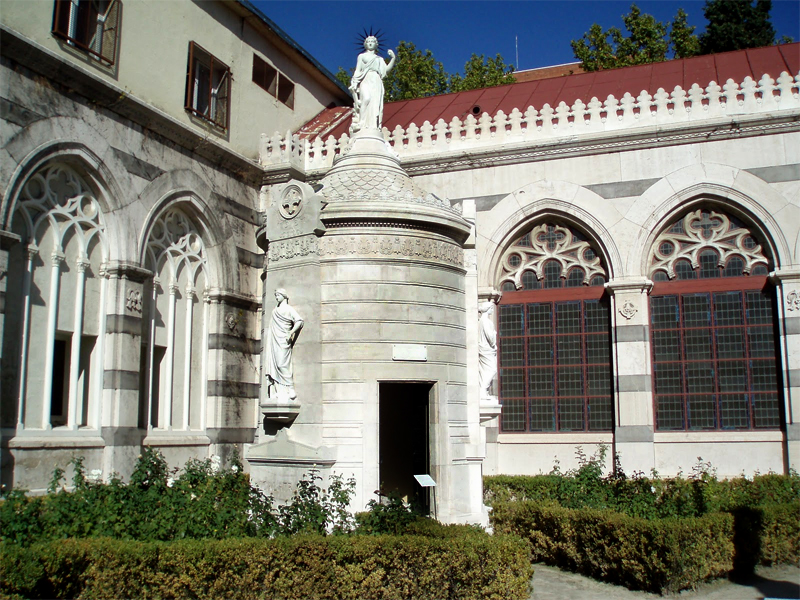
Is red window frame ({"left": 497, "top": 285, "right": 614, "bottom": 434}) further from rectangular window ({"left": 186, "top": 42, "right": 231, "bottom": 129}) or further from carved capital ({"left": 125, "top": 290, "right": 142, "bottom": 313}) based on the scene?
rectangular window ({"left": 186, "top": 42, "right": 231, "bottom": 129})

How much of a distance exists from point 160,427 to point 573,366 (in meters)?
11.4

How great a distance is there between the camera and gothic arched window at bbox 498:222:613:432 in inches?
896

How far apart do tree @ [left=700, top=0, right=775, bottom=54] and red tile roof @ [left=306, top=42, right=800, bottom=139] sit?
51.8 feet

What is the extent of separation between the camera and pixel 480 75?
44.8 m

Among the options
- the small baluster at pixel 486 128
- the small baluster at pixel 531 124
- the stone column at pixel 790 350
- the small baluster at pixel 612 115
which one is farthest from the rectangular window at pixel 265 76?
the stone column at pixel 790 350

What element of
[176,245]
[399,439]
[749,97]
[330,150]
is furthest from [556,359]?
[176,245]

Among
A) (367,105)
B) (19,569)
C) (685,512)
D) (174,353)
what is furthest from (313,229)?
(174,353)

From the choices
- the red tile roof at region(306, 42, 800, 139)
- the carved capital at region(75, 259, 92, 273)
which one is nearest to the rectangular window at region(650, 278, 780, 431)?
the red tile roof at region(306, 42, 800, 139)

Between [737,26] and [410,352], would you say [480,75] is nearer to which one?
[737,26]

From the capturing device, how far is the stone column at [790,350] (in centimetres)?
2022

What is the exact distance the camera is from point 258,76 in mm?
27141

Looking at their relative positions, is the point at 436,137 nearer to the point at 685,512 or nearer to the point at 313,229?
the point at 313,229

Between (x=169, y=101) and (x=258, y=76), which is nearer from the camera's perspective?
(x=169, y=101)

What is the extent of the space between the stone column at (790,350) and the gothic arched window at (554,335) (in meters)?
4.42
